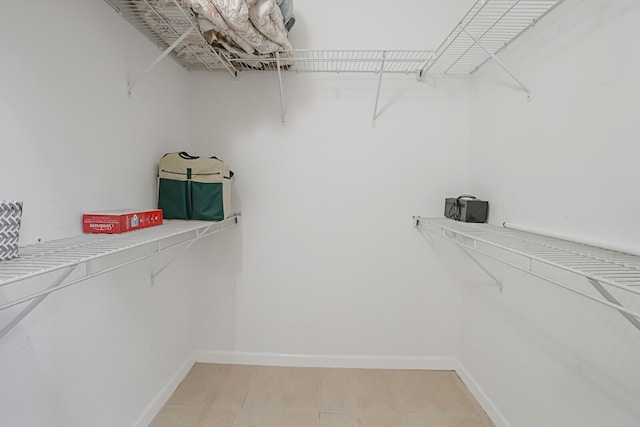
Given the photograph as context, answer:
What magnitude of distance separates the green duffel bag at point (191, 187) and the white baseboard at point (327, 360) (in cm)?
104

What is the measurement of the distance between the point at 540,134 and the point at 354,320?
1.51 meters

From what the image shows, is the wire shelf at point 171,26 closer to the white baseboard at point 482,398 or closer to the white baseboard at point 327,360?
the white baseboard at point 327,360

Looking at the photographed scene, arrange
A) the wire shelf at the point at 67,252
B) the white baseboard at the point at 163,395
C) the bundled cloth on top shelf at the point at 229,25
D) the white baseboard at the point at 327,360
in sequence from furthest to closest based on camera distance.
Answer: the white baseboard at the point at 327,360
the white baseboard at the point at 163,395
the bundled cloth on top shelf at the point at 229,25
the wire shelf at the point at 67,252

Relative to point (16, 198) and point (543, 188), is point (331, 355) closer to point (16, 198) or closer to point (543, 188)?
point (543, 188)

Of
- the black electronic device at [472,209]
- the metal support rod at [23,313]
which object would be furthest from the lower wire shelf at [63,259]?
the black electronic device at [472,209]

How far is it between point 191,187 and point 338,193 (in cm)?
91

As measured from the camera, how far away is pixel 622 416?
0.95m

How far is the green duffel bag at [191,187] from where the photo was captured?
162cm

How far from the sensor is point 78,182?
3.73ft

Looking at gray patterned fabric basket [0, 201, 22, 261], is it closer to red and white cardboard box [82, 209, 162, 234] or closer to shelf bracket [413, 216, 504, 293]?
red and white cardboard box [82, 209, 162, 234]

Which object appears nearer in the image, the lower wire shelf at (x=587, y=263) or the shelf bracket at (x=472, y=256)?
the lower wire shelf at (x=587, y=263)

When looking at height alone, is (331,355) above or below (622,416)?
below

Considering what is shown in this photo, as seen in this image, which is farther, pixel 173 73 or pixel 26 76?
pixel 173 73

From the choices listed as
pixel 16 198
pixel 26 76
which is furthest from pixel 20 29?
pixel 16 198
